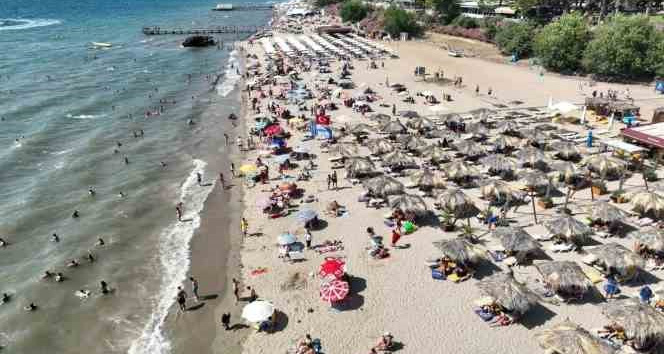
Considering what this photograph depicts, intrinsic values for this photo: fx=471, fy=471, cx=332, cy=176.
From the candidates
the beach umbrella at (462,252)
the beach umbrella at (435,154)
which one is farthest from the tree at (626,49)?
the beach umbrella at (462,252)

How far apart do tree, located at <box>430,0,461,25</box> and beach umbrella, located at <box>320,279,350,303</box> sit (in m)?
79.4

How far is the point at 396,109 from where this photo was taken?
43.5 m

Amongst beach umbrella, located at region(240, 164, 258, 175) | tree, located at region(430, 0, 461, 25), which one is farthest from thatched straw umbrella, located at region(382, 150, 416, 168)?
tree, located at region(430, 0, 461, 25)

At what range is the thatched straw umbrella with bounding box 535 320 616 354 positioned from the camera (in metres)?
14.1

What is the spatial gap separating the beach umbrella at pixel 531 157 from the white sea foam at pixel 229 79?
35.4m

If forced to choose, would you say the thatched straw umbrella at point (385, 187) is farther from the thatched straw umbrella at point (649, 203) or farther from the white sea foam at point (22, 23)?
the white sea foam at point (22, 23)

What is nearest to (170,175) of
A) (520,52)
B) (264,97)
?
(264,97)

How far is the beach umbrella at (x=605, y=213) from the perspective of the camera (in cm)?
2169

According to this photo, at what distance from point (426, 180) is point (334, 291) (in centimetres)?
1039

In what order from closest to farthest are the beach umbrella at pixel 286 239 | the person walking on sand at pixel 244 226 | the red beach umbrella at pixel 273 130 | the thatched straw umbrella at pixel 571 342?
the thatched straw umbrella at pixel 571 342, the beach umbrella at pixel 286 239, the person walking on sand at pixel 244 226, the red beach umbrella at pixel 273 130

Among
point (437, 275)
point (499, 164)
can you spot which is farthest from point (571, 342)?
point (499, 164)

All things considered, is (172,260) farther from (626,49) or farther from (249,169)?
(626,49)

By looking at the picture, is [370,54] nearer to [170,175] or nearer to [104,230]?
[170,175]

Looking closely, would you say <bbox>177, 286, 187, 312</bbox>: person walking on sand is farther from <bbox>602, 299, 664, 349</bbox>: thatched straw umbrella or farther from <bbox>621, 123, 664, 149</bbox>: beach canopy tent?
<bbox>621, 123, 664, 149</bbox>: beach canopy tent
